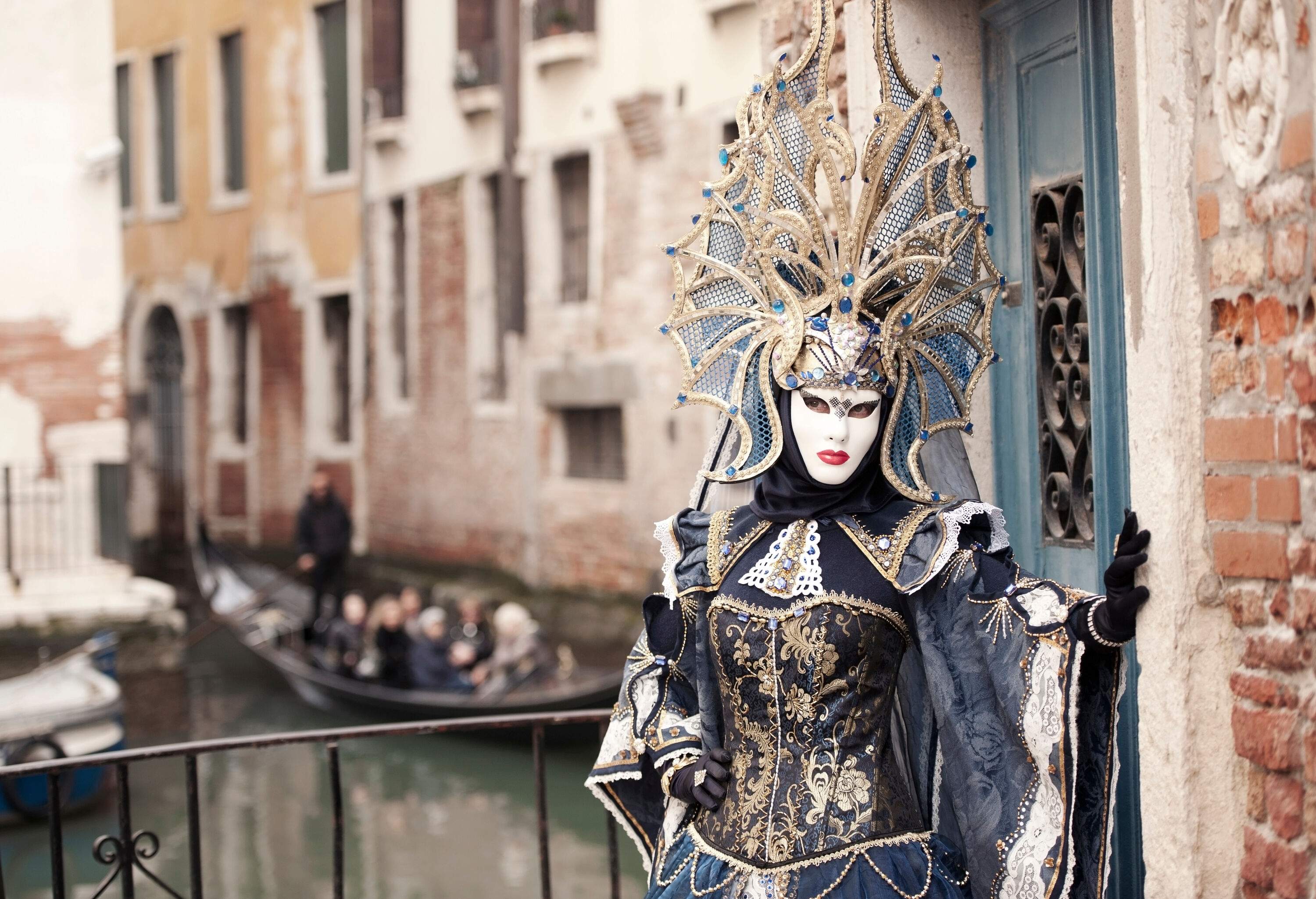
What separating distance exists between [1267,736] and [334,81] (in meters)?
15.8

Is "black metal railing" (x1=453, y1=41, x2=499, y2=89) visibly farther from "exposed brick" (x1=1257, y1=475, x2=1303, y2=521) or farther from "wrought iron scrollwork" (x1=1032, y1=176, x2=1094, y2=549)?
"exposed brick" (x1=1257, y1=475, x2=1303, y2=521)

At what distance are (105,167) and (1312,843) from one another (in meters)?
9.63

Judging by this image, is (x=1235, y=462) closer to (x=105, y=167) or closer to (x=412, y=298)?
(x=105, y=167)

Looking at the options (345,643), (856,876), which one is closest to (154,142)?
(345,643)

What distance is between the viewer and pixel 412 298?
50.1 feet

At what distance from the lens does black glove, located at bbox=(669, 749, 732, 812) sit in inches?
99.2

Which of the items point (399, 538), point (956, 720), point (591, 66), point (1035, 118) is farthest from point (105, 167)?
point (956, 720)

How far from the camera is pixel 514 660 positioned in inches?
395

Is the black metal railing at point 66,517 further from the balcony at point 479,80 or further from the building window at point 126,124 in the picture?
the building window at point 126,124

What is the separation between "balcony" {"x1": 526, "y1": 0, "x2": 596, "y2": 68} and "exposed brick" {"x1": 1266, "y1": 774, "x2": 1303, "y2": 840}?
423 inches

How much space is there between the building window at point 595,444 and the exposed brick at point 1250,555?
1010 centimetres

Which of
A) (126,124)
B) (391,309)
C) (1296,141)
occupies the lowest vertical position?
(1296,141)

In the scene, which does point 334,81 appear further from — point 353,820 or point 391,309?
point 353,820

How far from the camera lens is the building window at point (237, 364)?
1873 centimetres
